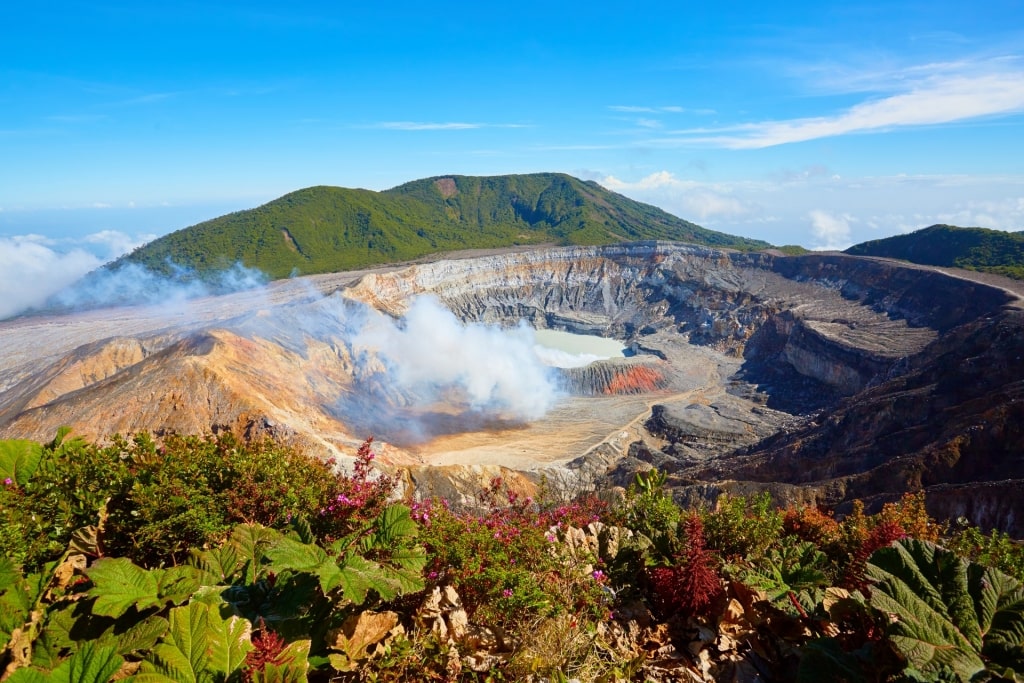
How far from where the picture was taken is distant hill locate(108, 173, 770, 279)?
10912cm

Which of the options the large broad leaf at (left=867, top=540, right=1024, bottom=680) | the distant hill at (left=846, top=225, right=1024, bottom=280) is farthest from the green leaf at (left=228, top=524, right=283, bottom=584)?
the distant hill at (left=846, top=225, right=1024, bottom=280)

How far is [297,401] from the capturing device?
39219 mm

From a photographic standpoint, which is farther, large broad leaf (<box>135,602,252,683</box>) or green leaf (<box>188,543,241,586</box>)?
green leaf (<box>188,543,241,586</box>)

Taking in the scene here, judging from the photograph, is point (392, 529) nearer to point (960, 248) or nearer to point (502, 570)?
point (502, 570)

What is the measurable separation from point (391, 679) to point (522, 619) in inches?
46.9

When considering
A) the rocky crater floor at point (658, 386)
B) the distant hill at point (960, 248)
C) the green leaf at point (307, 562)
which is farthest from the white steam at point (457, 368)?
the distant hill at point (960, 248)

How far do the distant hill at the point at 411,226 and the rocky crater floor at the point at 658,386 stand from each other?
35048mm

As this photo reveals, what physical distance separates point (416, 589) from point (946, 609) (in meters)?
3.68

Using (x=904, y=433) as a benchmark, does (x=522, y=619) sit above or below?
above

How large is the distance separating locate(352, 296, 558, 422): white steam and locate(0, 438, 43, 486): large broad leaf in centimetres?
4532

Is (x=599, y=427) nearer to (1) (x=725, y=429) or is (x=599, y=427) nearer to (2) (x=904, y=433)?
(1) (x=725, y=429)

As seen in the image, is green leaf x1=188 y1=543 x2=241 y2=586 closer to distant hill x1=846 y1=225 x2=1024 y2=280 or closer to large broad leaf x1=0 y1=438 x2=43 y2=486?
large broad leaf x1=0 y1=438 x2=43 y2=486

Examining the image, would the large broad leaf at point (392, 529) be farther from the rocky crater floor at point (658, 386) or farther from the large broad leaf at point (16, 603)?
the rocky crater floor at point (658, 386)

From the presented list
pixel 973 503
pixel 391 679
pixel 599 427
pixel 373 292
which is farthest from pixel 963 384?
pixel 373 292
